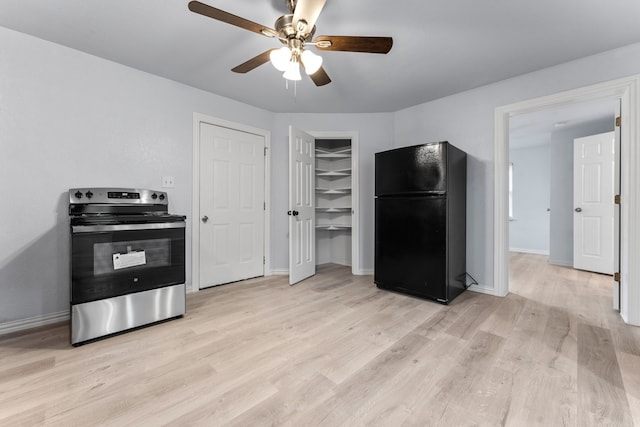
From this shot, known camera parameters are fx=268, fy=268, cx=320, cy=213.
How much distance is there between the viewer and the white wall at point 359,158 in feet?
12.5

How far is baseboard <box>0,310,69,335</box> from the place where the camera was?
2.05 metres

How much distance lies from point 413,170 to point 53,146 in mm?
3255

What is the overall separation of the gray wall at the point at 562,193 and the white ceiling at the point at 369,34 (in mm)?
2811

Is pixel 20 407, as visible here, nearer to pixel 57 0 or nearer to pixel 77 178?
pixel 77 178

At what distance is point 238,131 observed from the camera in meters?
3.43

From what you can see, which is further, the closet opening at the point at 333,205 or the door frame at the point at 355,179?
the closet opening at the point at 333,205

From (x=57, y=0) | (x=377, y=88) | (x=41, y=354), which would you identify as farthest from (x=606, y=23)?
(x=41, y=354)

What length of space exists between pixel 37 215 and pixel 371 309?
9.62ft

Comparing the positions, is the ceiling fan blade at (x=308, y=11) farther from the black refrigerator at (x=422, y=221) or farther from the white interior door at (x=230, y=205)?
the white interior door at (x=230, y=205)

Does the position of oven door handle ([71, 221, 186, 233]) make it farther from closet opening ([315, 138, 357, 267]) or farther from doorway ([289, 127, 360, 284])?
closet opening ([315, 138, 357, 267])

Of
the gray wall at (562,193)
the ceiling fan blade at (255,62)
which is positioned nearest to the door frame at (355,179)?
the ceiling fan blade at (255,62)

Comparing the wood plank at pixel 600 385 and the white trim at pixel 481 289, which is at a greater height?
the white trim at pixel 481 289

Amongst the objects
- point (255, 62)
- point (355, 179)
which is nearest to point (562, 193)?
point (355, 179)

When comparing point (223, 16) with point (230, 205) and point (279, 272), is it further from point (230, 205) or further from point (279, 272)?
point (279, 272)
